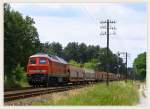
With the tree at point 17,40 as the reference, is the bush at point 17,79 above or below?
below

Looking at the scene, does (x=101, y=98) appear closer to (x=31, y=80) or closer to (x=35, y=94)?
(x=35, y=94)

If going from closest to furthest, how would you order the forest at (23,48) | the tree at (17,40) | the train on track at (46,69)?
1. the forest at (23,48)
2. the tree at (17,40)
3. the train on track at (46,69)

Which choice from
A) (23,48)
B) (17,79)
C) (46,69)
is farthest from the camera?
(17,79)

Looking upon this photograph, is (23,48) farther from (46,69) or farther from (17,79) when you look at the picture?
(17,79)

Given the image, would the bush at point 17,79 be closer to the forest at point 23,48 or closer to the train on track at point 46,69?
the forest at point 23,48

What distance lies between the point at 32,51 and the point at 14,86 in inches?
96.0

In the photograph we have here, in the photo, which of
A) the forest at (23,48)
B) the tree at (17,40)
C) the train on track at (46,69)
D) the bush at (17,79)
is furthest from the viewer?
the train on track at (46,69)

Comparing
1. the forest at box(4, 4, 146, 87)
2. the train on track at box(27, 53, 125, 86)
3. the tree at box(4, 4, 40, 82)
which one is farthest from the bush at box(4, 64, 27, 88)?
the train on track at box(27, 53, 125, 86)

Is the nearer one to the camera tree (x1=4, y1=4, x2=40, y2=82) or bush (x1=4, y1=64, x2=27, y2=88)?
tree (x1=4, y1=4, x2=40, y2=82)

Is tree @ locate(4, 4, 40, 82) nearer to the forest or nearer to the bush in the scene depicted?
the forest

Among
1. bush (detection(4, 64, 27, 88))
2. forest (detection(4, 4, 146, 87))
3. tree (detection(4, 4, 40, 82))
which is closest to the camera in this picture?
forest (detection(4, 4, 146, 87))

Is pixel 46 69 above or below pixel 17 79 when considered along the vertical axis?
above

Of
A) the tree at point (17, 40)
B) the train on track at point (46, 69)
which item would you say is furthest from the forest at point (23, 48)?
the train on track at point (46, 69)

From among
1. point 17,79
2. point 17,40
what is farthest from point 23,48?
point 17,79
